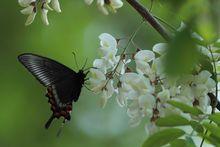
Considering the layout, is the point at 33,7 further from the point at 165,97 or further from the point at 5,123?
the point at 5,123

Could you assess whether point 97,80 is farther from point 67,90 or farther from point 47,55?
point 47,55

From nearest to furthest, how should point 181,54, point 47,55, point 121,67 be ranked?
point 181,54 < point 121,67 < point 47,55

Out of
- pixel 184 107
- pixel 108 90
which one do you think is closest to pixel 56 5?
pixel 108 90

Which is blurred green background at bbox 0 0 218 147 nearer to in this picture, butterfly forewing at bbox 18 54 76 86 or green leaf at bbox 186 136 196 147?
butterfly forewing at bbox 18 54 76 86

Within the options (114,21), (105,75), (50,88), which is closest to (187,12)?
(105,75)

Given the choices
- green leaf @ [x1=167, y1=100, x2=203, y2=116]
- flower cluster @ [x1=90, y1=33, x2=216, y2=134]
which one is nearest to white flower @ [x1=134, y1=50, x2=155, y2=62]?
flower cluster @ [x1=90, y1=33, x2=216, y2=134]
